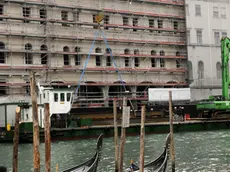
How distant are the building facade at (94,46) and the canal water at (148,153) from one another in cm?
1141

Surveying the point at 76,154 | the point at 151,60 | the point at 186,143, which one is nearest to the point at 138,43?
the point at 151,60

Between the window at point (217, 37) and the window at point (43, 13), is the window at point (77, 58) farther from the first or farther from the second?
the window at point (217, 37)

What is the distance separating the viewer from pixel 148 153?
22516mm

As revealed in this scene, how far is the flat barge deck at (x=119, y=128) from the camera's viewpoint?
2806 centimetres

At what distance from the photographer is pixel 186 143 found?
26.3 meters

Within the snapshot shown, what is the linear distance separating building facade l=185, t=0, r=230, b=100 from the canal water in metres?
17.0

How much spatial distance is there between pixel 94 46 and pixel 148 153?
20.9 metres

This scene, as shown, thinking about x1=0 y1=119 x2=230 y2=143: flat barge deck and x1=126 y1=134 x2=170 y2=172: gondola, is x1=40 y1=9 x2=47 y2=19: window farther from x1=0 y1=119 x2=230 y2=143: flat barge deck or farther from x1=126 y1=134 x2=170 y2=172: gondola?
x1=126 y1=134 x2=170 y2=172: gondola

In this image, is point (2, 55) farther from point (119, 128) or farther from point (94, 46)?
point (119, 128)

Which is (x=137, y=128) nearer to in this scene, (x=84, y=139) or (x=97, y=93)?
(x=84, y=139)

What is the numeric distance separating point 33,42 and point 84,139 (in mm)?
12219

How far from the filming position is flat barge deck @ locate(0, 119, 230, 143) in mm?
28062

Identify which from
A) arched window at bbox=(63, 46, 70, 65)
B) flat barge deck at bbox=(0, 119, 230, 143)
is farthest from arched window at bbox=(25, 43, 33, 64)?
flat barge deck at bbox=(0, 119, 230, 143)

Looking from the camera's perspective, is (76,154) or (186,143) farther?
(186,143)
